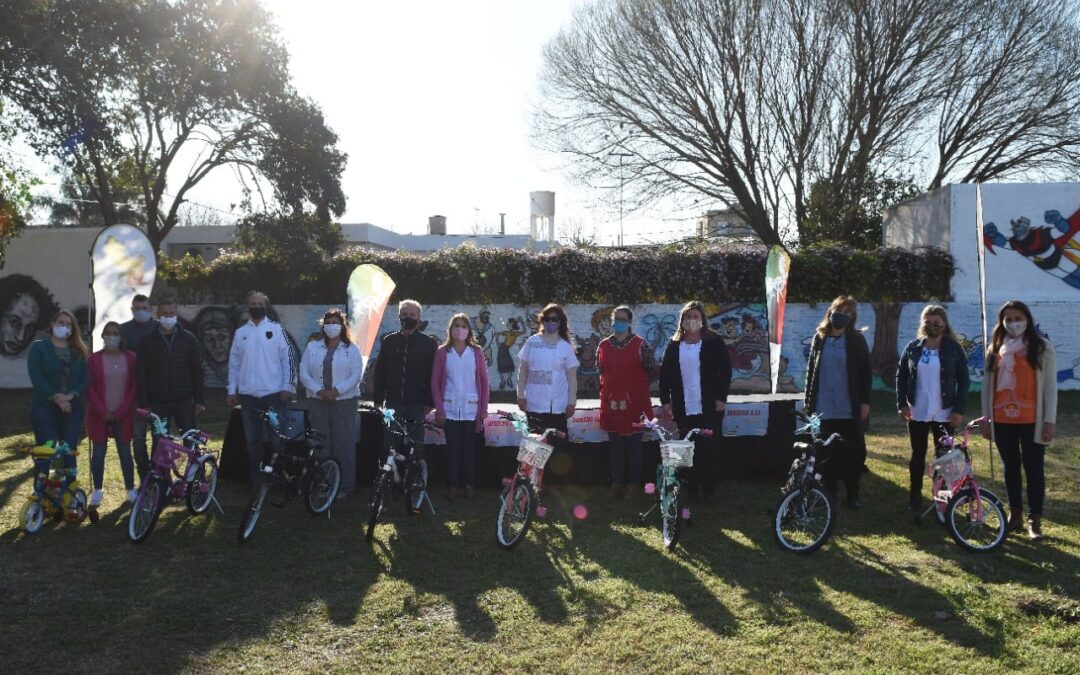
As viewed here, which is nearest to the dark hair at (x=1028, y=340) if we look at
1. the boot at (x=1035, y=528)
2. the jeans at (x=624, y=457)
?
the boot at (x=1035, y=528)

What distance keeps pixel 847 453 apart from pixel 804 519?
1.44 m

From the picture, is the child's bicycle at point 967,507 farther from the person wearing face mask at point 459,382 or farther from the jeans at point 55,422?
the jeans at point 55,422

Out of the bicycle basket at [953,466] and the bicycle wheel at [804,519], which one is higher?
the bicycle basket at [953,466]

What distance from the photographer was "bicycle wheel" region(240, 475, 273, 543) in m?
6.31

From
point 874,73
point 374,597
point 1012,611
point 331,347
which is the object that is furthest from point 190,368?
point 874,73

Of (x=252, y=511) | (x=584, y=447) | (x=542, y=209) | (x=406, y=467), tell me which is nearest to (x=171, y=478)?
(x=252, y=511)

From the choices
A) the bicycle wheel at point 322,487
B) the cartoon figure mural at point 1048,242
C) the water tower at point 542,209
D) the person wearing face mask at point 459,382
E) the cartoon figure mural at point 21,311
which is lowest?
the bicycle wheel at point 322,487

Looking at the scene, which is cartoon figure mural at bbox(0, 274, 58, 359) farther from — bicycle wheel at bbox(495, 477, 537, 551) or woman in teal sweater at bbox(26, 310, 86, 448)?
bicycle wheel at bbox(495, 477, 537, 551)

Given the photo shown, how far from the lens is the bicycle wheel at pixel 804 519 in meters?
5.93

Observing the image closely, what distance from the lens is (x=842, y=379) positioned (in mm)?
7031

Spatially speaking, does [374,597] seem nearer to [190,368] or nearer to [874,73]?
[190,368]

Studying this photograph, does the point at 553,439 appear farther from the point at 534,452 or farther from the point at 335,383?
the point at 335,383

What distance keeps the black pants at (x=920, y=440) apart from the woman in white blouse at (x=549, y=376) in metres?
2.85

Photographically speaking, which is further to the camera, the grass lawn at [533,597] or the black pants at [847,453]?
the black pants at [847,453]
